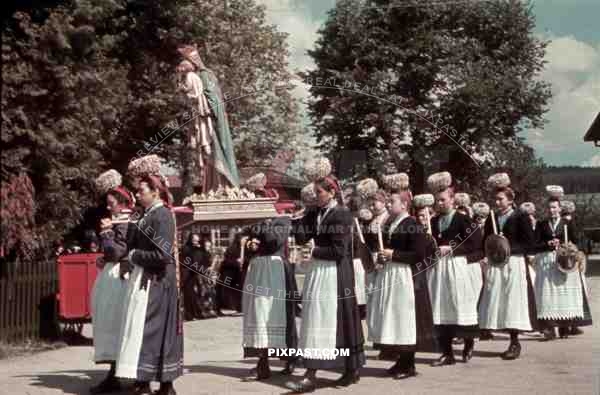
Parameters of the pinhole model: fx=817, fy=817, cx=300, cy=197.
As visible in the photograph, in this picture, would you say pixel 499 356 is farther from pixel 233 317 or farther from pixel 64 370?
pixel 233 317

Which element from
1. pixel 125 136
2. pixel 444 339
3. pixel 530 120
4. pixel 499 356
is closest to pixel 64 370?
pixel 444 339

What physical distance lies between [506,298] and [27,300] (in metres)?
5.69

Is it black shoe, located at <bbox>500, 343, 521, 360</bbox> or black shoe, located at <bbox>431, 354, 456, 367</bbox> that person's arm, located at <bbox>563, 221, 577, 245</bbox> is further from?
black shoe, located at <bbox>431, 354, 456, 367</bbox>

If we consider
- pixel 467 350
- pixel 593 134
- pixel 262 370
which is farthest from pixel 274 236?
pixel 593 134

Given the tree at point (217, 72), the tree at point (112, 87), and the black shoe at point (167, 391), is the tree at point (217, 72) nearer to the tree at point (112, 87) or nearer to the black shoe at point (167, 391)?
the tree at point (112, 87)

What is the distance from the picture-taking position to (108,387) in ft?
21.3

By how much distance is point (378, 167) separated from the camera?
12719 millimetres

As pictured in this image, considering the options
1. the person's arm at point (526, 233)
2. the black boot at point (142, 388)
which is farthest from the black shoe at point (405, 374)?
the person's arm at point (526, 233)

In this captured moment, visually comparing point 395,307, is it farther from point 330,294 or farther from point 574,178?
point 574,178

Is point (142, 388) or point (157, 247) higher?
point (157, 247)

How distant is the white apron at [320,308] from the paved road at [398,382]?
411 mm

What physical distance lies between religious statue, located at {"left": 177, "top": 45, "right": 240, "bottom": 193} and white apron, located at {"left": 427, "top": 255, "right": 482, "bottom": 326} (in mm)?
3667

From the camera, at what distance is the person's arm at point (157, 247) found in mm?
5973

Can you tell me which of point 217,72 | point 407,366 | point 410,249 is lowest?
point 407,366
